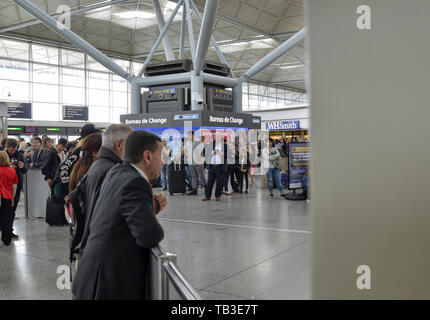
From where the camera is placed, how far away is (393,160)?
0.82 meters

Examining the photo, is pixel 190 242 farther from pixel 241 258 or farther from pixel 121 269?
pixel 121 269

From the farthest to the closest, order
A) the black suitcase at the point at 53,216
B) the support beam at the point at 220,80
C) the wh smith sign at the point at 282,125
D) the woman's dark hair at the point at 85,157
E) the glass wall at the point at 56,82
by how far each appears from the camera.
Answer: the glass wall at the point at 56,82 → the wh smith sign at the point at 282,125 → the support beam at the point at 220,80 → the black suitcase at the point at 53,216 → the woman's dark hair at the point at 85,157

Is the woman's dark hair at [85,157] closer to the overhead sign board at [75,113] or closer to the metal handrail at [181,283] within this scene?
the metal handrail at [181,283]

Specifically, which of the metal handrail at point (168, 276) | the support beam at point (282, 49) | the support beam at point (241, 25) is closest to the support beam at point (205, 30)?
the support beam at point (282, 49)

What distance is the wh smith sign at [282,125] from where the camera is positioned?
25.0 m

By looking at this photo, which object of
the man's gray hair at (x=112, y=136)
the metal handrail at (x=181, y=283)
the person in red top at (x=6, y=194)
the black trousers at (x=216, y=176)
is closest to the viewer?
the metal handrail at (x=181, y=283)

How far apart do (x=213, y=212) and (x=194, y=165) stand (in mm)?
4197

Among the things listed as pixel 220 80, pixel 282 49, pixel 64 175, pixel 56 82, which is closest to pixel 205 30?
pixel 282 49

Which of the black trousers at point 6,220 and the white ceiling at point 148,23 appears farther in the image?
the white ceiling at point 148,23

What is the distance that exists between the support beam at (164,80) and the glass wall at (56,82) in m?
12.6

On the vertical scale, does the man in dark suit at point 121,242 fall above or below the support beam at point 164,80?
below

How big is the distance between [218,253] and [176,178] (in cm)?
848

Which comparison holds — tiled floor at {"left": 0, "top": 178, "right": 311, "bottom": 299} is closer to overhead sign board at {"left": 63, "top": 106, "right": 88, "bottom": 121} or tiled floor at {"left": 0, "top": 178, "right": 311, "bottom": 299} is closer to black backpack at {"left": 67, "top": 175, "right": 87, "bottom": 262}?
black backpack at {"left": 67, "top": 175, "right": 87, "bottom": 262}

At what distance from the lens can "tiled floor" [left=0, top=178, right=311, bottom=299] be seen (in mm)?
4547
